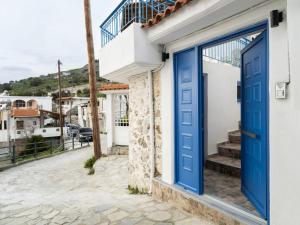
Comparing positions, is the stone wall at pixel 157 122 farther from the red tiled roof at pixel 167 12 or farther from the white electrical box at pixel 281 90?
the white electrical box at pixel 281 90

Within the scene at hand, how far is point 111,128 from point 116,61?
676 cm

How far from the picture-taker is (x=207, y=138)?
6.24m

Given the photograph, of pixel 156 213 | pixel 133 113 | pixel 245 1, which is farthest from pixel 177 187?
pixel 245 1

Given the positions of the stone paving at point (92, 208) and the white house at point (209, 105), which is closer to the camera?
the white house at point (209, 105)

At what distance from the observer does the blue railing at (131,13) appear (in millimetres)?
4410

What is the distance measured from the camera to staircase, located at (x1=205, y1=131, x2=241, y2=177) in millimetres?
5086

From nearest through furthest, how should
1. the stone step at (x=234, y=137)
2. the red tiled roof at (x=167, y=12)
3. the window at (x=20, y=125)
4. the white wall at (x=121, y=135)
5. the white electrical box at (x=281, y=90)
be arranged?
1. the white electrical box at (x=281, y=90)
2. the red tiled roof at (x=167, y=12)
3. the stone step at (x=234, y=137)
4. the white wall at (x=121, y=135)
5. the window at (x=20, y=125)

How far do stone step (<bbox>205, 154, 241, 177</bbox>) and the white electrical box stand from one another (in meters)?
2.75

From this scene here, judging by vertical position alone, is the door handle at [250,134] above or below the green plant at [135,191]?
above

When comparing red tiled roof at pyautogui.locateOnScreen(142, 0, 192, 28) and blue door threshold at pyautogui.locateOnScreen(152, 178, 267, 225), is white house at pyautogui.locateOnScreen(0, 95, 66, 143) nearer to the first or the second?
blue door threshold at pyautogui.locateOnScreen(152, 178, 267, 225)

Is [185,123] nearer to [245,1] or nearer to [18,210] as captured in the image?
[245,1]

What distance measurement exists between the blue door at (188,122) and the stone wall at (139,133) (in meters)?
0.95

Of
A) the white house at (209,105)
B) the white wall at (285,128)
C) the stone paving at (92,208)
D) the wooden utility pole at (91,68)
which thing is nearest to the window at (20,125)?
the wooden utility pole at (91,68)

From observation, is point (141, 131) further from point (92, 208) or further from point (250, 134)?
point (250, 134)
